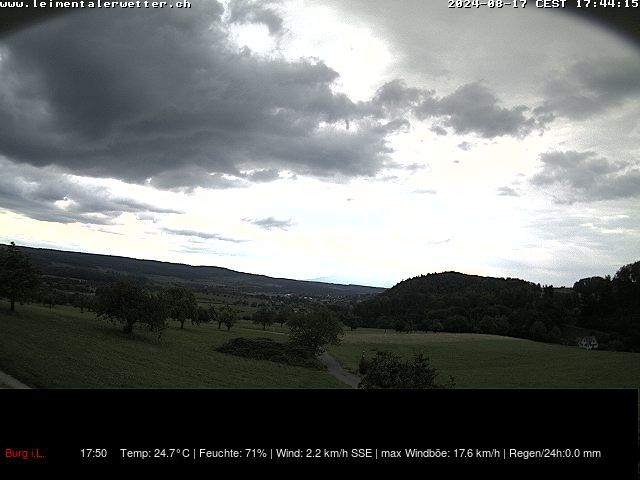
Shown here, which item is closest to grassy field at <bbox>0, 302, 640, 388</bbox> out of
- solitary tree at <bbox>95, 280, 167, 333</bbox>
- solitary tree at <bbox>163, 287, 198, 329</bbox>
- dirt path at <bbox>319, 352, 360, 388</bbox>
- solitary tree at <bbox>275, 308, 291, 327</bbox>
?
dirt path at <bbox>319, 352, 360, 388</bbox>

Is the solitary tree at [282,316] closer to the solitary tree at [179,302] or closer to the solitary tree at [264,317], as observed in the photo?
the solitary tree at [264,317]

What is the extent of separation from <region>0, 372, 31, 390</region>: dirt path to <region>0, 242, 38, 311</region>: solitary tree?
14796 millimetres

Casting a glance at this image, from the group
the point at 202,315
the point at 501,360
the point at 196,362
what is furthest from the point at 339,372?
the point at 501,360

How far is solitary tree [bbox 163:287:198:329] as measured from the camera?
23594 mm

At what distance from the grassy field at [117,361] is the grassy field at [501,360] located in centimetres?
765

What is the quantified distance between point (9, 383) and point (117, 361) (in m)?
5.64

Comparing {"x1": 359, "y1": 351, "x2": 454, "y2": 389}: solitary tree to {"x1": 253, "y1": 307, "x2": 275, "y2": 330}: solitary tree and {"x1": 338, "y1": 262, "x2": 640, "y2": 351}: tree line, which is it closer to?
{"x1": 253, "y1": 307, "x2": 275, "y2": 330}: solitary tree

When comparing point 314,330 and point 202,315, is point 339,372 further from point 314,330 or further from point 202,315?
point 202,315

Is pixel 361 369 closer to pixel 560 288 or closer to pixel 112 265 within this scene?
pixel 112 265

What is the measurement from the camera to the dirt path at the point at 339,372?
63.9 feet

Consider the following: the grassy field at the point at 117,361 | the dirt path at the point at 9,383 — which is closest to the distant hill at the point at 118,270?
the grassy field at the point at 117,361
